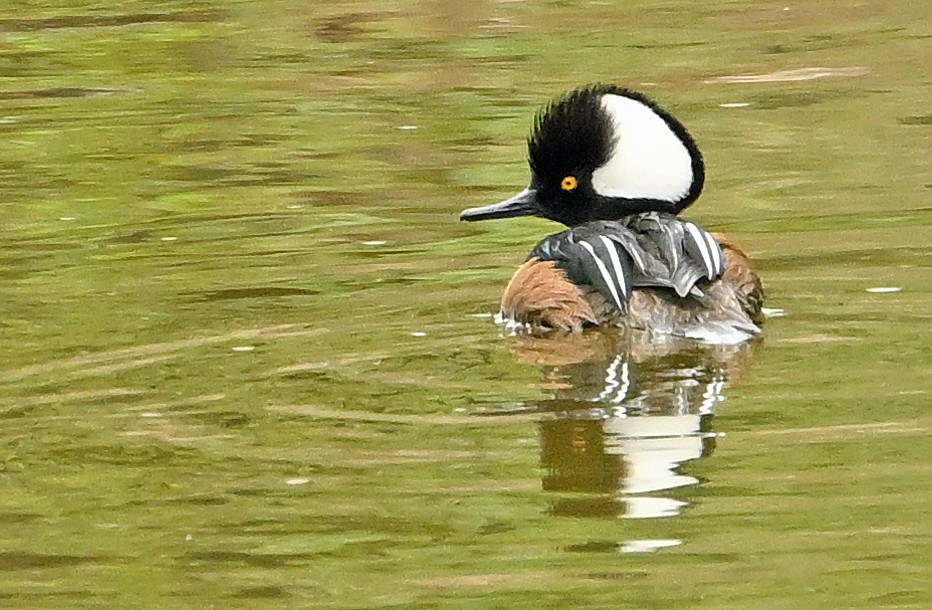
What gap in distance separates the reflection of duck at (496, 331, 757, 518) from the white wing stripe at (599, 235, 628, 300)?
154mm

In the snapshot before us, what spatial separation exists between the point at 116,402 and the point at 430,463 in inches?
46.5

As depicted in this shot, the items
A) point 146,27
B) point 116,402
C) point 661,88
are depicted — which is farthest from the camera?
point 146,27

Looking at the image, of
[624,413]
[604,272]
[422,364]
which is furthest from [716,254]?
[624,413]

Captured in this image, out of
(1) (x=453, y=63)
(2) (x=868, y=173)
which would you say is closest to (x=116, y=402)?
(2) (x=868, y=173)

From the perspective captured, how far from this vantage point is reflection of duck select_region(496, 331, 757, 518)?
5.31 m

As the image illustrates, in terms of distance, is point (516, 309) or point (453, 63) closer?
point (516, 309)

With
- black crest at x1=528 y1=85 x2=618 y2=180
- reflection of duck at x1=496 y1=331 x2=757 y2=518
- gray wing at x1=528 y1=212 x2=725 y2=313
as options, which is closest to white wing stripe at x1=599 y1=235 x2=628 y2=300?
gray wing at x1=528 y1=212 x2=725 y2=313

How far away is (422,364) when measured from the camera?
6633mm

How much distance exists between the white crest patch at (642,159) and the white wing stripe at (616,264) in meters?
0.51

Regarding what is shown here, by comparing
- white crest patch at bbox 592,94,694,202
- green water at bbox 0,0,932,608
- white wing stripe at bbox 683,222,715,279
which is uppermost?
white crest patch at bbox 592,94,694,202

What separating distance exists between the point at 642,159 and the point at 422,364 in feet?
4.77

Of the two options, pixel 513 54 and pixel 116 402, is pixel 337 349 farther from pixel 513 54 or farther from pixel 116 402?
pixel 513 54

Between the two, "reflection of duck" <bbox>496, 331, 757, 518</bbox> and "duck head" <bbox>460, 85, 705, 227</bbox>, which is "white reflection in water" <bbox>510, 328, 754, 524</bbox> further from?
"duck head" <bbox>460, 85, 705, 227</bbox>

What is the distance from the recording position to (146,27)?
49.0 ft
